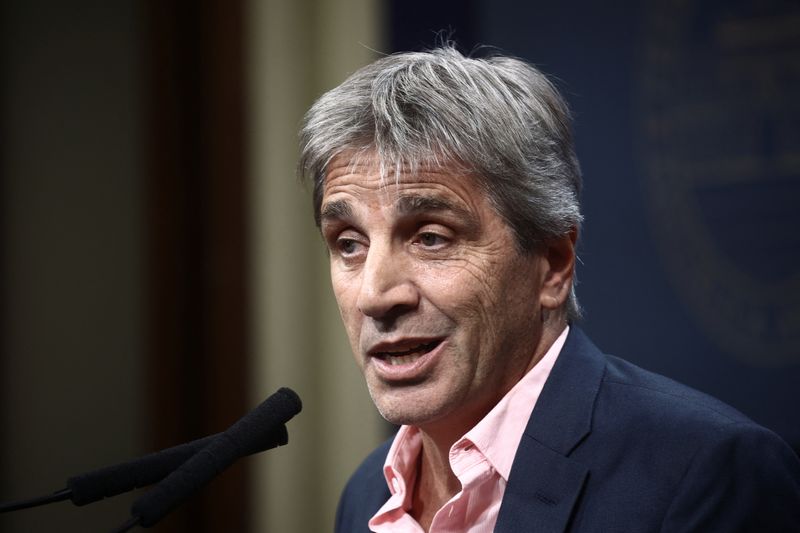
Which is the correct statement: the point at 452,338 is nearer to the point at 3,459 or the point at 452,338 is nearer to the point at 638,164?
the point at 638,164

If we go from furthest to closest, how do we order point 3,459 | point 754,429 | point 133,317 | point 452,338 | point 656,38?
point 133,317
point 3,459
point 656,38
point 452,338
point 754,429

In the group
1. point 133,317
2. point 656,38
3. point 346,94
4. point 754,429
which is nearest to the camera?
point 754,429

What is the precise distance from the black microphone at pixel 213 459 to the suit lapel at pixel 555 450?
35 centimetres

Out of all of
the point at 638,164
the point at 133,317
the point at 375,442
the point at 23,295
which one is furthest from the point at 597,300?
the point at 23,295

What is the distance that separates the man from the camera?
137cm

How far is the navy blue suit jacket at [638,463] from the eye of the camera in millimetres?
1244

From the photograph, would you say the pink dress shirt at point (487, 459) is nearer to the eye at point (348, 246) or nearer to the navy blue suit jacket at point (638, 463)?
the navy blue suit jacket at point (638, 463)

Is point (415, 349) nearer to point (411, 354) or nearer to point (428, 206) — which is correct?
point (411, 354)

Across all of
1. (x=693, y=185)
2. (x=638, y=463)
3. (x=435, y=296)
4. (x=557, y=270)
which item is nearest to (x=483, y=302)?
(x=435, y=296)

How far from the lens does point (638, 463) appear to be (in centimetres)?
133

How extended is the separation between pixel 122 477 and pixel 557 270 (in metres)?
0.75

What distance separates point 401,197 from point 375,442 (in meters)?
1.85

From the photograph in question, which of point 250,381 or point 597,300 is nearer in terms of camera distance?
point 597,300

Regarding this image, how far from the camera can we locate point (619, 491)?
1314 millimetres
